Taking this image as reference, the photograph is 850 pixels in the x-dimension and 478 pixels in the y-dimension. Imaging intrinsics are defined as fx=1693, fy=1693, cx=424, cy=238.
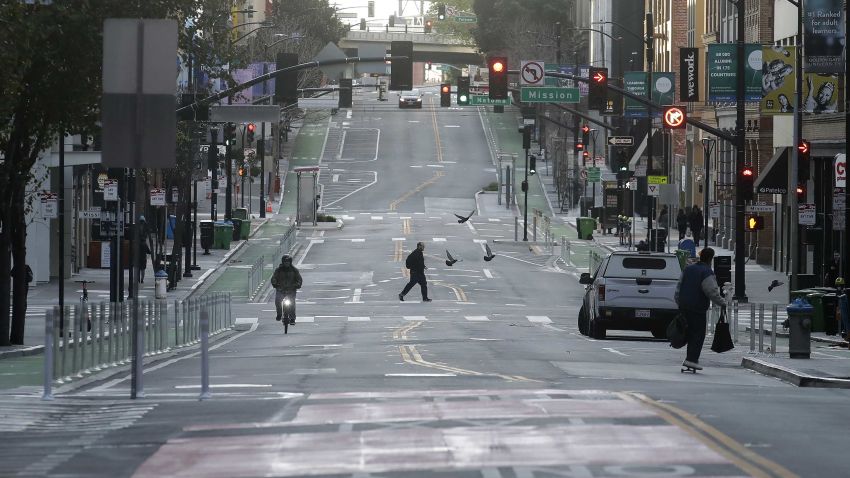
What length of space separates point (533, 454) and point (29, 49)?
1675 centimetres

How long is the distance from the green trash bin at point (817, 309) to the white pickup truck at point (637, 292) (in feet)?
17.6

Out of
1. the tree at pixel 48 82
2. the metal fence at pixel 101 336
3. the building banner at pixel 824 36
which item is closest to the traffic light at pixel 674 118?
the building banner at pixel 824 36

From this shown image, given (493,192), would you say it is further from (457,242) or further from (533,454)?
(533,454)

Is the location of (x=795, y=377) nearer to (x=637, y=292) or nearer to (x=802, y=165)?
(x=637, y=292)

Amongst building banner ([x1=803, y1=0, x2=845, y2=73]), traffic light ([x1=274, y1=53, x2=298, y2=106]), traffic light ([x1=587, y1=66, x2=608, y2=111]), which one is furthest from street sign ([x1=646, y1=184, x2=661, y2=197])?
building banner ([x1=803, y1=0, x2=845, y2=73])

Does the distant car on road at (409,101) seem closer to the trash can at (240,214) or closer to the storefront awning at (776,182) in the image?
the trash can at (240,214)

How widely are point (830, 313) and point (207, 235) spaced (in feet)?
123

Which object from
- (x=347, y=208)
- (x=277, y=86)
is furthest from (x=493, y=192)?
(x=277, y=86)

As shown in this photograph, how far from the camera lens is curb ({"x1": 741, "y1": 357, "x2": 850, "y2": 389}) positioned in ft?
71.6

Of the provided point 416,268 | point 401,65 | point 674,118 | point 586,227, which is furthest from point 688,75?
point 401,65

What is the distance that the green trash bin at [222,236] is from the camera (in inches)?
2817

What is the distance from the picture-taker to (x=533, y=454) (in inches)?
514

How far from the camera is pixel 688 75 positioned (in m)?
62.3

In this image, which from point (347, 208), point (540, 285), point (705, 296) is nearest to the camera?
point (705, 296)
